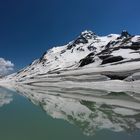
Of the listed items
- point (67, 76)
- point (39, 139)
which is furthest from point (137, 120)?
point (67, 76)

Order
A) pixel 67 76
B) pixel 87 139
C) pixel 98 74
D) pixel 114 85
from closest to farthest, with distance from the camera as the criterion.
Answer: pixel 87 139 < pixel 114 85 < pixel 98 74 < pixel 67 76

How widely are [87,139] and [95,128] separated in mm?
3950

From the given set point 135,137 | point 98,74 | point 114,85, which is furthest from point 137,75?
point 135,137

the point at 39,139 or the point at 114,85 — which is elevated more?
the point at 114,85

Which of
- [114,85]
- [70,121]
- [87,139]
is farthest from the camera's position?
[114,85]

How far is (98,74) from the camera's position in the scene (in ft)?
369

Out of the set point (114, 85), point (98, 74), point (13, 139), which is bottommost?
point (13, 139)

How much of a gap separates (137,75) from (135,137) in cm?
7343

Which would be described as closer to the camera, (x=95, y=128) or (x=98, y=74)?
(x=95, y=128)

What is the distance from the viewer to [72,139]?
20594 millimetres

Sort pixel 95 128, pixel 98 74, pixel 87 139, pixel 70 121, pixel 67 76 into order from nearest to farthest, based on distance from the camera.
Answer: pixel 87 139 → pixel 95 128 → pixel 70 121 → pixel 98 74 → pixel 67 76

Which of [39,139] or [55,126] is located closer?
[39,139]

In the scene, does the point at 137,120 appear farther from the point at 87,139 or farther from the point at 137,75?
the point at 137,75

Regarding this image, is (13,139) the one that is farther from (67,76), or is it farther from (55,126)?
(67,76)
